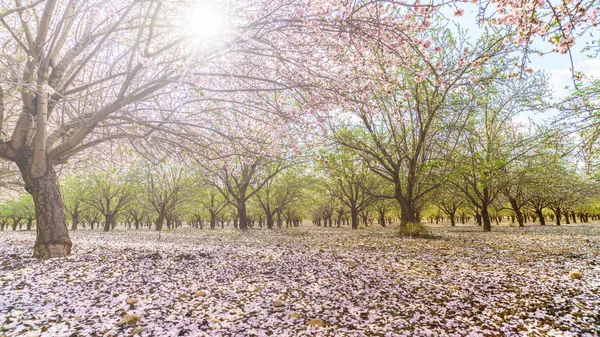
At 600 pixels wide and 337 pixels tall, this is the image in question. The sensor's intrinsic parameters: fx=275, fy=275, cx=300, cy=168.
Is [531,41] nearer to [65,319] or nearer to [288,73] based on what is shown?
[288,73]

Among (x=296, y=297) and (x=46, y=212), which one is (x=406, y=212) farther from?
(x=46, y=212)

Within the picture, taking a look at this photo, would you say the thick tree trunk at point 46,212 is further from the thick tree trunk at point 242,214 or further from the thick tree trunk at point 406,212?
the thick tree trunk at point 242,214

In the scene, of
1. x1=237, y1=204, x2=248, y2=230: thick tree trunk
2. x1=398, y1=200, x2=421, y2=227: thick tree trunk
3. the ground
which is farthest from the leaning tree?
x1=237, y1=204, x2=248, y2=230: thick tree trunk

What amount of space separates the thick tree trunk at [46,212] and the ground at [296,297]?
1.36ft

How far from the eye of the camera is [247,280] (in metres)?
6.31

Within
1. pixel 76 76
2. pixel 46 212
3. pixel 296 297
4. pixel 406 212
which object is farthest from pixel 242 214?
pixel 296 297

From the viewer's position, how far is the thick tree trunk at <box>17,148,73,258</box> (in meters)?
7.89

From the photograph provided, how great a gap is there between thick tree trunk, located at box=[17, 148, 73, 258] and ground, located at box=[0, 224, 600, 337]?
0.41 metres

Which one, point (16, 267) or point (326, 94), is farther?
point (326, 94)

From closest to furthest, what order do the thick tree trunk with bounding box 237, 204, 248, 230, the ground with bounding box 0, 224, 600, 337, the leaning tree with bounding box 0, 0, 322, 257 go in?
the ground with bounding box 0, 224, 600, 337 → the leaning tree with bounding box 0, 0, 322, 257 → the thick tree trunk with bounding box 237, 204, 248, 230

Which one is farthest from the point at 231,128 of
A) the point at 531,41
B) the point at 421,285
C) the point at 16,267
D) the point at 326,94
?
the point at 531,41

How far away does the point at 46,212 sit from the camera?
7.89m

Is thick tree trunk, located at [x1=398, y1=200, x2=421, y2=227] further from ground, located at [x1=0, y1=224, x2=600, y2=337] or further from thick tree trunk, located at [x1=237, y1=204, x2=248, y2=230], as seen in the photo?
thick tree trunk, located at [x1=237, y1=204, x2=248, y2=230]

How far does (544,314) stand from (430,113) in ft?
39.2
